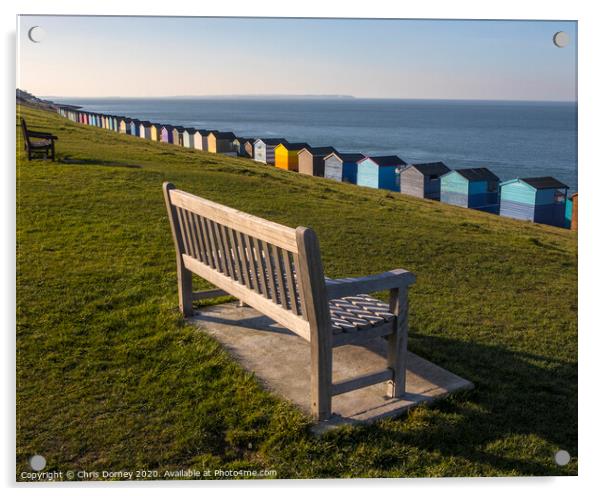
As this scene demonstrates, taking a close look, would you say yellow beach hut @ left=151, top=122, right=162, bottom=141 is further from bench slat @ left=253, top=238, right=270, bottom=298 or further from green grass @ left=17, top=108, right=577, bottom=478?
bench slat @ left=253, top=238, right=270, bottom=298

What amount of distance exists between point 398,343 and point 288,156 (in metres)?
16.9

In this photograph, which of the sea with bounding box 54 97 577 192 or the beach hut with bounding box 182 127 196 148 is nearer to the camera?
the sea with bounding box 54 97 577 192

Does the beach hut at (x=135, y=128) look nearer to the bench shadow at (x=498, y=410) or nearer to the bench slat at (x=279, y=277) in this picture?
the bench shadow at (x=498, y=410)

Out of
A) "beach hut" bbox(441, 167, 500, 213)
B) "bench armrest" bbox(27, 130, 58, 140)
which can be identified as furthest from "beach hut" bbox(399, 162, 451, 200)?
"bench armrest" bbox(27, 130, 58, 140)

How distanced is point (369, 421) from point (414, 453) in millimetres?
365

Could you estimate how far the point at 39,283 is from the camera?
5961 millimetres

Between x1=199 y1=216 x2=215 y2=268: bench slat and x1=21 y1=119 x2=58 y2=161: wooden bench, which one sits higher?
x1=21 y1=119 x2=58 y2=161: wooden bench

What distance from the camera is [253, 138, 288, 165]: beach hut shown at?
22.2 metres

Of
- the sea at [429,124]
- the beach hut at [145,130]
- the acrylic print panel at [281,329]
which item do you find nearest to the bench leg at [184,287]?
the acrylic print panel at [281,329]

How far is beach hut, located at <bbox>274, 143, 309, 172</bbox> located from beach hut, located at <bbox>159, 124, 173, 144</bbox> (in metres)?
16.4

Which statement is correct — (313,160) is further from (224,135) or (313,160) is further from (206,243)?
(206,243)

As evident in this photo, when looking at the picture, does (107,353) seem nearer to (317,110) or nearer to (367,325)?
(367,325)

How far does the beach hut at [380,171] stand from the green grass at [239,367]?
9.44 meters

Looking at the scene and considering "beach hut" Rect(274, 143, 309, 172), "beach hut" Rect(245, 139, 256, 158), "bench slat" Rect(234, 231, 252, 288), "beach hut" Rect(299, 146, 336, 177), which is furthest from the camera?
"beach hut" Rect(245, 139, 256, 158)
